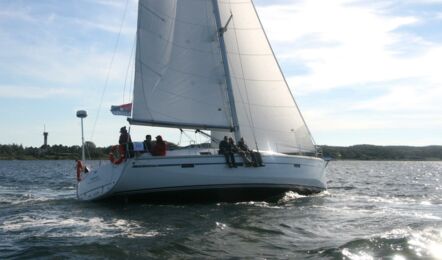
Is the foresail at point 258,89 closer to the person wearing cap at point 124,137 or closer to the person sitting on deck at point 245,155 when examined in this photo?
the person sitting on deck at point 245,155

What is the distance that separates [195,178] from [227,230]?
14.7 ft

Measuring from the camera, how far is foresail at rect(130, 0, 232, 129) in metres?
18.9

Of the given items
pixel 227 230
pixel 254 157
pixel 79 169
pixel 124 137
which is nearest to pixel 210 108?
pixel 254 157

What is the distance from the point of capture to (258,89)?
2091 cm

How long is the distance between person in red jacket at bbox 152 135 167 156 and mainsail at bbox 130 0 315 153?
1.24 m

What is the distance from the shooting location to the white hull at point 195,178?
16875mm

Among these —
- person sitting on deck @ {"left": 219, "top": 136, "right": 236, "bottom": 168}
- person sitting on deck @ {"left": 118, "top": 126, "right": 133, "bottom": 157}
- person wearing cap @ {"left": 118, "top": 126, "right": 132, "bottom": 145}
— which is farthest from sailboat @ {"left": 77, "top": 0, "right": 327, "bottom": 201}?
person wearing cap @ {"left": 118, "top": 126, "right": 132, "bottom": 145}

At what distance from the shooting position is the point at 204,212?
1564cm

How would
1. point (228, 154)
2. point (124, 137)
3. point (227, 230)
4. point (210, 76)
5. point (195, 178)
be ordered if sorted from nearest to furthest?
1. point (227, 230)
2. point (195, 178)
3. point (228, 154)
4. point (124, 137)
5. point (210, 76)

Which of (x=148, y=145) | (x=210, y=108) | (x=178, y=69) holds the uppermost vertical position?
(x=178, y=69)

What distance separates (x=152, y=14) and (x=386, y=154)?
408ft

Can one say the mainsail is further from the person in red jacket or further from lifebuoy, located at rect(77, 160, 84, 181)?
lifebuoy, located at rect(77, 160, 84, 181)

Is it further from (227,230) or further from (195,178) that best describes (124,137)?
(227,230)

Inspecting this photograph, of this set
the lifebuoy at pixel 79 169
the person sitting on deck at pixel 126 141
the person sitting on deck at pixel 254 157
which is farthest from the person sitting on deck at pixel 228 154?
the lifebuoy at pixel 79 169
